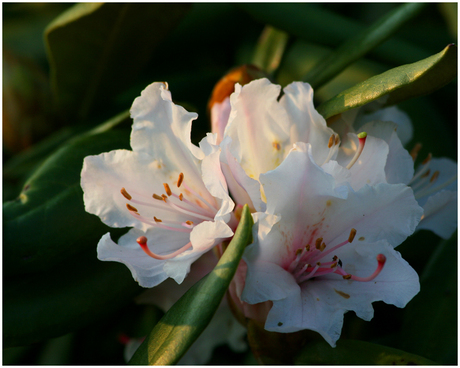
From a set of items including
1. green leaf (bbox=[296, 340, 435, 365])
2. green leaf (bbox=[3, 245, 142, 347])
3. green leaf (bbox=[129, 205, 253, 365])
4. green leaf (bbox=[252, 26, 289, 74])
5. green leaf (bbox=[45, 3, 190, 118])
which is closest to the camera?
green leaf (bbox=[129, 205, 253, 365])

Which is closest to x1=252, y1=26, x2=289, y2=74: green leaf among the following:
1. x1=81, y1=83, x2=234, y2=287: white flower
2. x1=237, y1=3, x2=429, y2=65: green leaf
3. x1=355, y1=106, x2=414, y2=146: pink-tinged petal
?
x1=237, y1=3, x2=429, y2=65: green leaf

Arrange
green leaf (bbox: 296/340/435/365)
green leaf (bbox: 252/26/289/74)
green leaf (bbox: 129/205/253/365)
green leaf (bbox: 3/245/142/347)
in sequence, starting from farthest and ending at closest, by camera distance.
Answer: green leaf (bbox: 252/26/289/74), green leaf (bbox: 3/245/142/347), green leaf (bbox: 296/340/435/365), green leaf (bbox: 129/205/253/365)

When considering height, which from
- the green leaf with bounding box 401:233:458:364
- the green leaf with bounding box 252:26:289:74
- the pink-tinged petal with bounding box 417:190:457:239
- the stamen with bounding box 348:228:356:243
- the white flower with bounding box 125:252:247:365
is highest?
the green leaf with bounding box 252:26:289:74

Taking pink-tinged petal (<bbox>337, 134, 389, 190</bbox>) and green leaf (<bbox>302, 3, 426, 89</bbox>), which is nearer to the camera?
pink-tinged petal (<bbox>337, 134, 389, 190</bbox>)

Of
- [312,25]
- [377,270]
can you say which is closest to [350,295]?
[377,270]

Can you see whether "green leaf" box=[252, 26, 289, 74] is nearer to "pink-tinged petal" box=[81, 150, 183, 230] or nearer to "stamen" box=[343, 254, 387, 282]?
"pink-tinged petal" box=[81, 150, 183, 230]

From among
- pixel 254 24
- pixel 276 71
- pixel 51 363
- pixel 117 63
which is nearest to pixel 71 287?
pixel 51 363

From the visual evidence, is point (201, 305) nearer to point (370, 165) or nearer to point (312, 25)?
point (370, 165)

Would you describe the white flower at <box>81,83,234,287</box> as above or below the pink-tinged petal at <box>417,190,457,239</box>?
above
